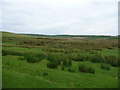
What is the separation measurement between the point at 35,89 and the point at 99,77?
225 inches

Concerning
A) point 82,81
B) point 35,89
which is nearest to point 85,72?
point 82,81

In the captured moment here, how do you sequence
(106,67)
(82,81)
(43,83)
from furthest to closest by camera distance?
(106,67) → (82,81) → (43,83)

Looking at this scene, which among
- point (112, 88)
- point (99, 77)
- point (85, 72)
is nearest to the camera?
point (112, 88)

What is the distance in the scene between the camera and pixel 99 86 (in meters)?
11.0

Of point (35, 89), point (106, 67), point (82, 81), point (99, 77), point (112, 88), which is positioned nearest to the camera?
point (35, 89)

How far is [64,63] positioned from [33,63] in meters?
2.94

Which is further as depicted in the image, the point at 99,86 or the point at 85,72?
the point at 85,72

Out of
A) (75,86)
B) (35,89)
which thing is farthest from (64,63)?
(35,89)

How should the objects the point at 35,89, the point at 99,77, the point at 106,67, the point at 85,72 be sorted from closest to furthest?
the point at 35,89
the point at 99,77
the point at 85,72
the point at 106,67

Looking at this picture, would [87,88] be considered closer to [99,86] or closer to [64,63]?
[99,86]

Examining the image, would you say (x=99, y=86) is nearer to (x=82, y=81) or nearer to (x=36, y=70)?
(x=82, y=81)

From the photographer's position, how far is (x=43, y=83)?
1020cm

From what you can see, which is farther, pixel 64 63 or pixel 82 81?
pixel 64 63

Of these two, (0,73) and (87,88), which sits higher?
(0,73)
